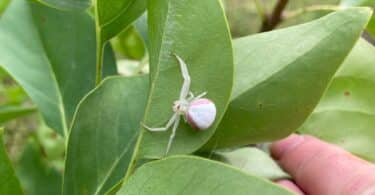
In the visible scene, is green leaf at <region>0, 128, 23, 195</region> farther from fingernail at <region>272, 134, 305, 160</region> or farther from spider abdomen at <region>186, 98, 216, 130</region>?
fingernail at <region>272, 134, 305, 160</region>

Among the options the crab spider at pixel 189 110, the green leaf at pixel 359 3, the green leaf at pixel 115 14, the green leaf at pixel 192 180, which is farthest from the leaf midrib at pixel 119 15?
the green leaf at pixel 359 3

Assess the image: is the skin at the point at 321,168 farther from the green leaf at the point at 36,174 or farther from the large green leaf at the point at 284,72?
the green leaf at the point at 36,174

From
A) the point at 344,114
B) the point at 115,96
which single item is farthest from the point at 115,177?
the point at 344,114

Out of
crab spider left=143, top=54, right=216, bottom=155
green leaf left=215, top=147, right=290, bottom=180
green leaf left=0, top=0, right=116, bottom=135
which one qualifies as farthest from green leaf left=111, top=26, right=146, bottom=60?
crab spider left=143, top=54, right=216, bottom=155

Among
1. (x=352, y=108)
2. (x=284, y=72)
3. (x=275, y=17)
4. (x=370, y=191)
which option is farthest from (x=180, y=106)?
(x=275, y=17)

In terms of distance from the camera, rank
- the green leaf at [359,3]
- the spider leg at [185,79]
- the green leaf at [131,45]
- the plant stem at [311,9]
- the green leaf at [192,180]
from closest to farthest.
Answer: the green leaf at [192,180] → the spider leg at [185,79] → the green leaf at [359,3] → the plant stem at [311,9] → the green leaf at [131,45]

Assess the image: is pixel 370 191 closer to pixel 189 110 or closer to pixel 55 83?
pixel 189 110
